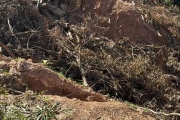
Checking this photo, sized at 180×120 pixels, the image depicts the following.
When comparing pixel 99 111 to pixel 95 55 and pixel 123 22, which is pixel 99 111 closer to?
pixel 95 55

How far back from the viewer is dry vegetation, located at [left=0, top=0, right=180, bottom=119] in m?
7.82

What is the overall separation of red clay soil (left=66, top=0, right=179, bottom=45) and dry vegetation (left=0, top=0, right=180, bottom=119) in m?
0.17

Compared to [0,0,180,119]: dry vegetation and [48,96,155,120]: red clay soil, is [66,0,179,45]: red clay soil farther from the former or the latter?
[48,96,155,120]: red clay soil

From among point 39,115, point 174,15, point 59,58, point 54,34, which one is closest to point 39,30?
point 54,34

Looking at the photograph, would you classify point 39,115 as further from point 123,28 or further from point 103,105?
point 123,28

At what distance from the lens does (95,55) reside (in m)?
8.23

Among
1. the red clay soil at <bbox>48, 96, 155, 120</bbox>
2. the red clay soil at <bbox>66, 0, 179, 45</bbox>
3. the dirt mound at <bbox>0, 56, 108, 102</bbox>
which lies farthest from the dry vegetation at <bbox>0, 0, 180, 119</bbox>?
the red clay soil at <bbox>48, 96, 155, 120</bbox>

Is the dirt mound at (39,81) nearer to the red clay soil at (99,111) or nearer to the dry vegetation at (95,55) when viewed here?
the red clay soil at (99,111)

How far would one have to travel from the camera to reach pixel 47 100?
554 centimetres

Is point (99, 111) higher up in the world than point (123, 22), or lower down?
lower down

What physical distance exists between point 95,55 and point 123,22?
165cm

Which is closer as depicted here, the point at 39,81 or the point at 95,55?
the point at 39,81

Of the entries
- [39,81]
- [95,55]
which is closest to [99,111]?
[39,81]

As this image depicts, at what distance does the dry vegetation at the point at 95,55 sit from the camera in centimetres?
782
